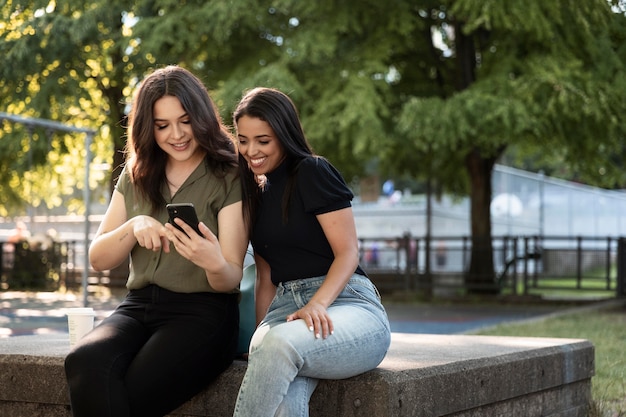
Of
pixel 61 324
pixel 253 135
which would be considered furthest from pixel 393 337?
pixel 61 324

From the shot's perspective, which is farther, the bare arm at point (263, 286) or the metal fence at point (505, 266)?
the metal fence at point (505, 266)

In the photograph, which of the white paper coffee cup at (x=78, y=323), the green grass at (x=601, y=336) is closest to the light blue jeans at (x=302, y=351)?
the white paper coffee cup at (x=78, y=323)

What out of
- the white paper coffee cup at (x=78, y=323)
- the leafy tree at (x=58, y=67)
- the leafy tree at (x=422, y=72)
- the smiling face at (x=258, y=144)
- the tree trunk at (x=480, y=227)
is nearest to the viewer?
the smiling face at (x=258, y=144)

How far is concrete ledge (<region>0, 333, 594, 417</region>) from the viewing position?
379 cm

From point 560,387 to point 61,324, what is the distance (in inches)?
347

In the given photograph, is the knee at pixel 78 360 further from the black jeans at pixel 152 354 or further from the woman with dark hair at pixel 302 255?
the woman with dark hair at pixel 302 255

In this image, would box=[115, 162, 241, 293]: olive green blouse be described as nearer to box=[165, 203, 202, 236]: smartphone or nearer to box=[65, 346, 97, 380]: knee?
box=[165, 203, 202, 236]: smartphone

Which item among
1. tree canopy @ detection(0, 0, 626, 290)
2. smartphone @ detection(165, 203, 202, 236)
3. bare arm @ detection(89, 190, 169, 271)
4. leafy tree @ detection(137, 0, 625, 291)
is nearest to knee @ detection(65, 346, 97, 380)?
bare arm @ detection(89, 190, 169, 271)

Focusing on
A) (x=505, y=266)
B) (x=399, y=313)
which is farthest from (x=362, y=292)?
(x=505, y=266)

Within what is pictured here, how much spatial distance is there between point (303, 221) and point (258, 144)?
1.12 ft

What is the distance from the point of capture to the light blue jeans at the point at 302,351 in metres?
3.51

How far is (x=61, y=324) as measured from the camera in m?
12.9

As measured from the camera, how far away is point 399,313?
614 inches

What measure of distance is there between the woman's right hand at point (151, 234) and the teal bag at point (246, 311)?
1.81 ft
